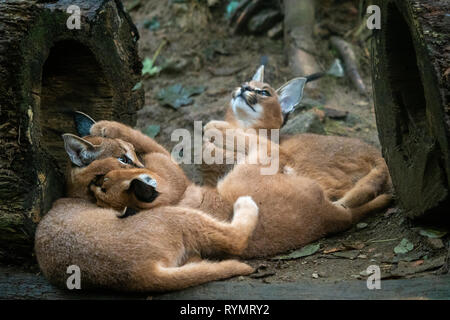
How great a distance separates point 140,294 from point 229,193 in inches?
54.3

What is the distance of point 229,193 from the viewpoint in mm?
4734

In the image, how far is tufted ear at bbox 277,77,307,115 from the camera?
21.2 ft

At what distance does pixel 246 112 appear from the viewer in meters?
6.16

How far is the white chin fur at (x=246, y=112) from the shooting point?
616 centimetres

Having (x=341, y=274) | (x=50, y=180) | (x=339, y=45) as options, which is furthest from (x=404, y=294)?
(x=339, y=45)

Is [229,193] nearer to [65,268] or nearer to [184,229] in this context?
[184,229]

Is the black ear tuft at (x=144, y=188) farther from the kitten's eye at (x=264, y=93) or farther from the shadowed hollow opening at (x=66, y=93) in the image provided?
the kitten's eye at (x=264, y=93)

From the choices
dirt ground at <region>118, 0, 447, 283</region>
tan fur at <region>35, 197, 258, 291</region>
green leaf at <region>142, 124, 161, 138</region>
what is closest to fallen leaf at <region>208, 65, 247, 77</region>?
dirt ground at <region>118, 0, 447, 283</region>

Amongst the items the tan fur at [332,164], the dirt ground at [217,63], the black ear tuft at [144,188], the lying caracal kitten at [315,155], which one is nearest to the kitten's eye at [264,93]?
the lying caracal kitten at [315,155]

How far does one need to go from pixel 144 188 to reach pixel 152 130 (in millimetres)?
3620

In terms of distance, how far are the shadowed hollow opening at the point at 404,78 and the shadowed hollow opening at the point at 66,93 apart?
8.63 ft

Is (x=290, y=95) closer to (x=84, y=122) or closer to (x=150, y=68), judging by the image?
(x=84, y=122)

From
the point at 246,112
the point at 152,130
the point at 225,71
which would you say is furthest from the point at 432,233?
the point at 225,71

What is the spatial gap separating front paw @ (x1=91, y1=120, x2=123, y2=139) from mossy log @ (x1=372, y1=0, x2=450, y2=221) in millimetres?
2266
